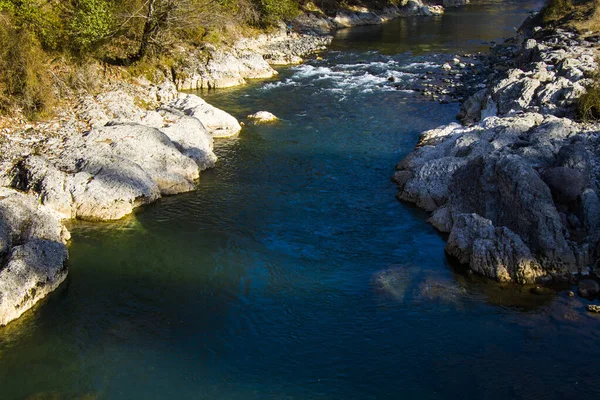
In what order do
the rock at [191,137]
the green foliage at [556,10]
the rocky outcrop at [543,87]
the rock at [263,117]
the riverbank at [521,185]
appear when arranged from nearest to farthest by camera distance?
the riverbank at [521,185] → the rock at [191,137] → the rocky outcrop at [543,87] → the rock at [263,117] → the green foliage at [556,10]

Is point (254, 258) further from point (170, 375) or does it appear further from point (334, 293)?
point (170, 375)

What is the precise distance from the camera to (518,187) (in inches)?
630

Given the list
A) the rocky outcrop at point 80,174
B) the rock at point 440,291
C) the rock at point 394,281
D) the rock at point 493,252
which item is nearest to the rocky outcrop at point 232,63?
the rocky outcrop at point 80,174

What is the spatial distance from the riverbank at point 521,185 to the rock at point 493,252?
0.03 m

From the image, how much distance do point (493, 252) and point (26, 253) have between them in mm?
12771

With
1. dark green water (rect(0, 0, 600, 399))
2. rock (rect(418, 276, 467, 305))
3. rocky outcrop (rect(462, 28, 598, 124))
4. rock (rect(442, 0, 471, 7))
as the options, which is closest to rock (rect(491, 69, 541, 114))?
rocky outcrop (rect(462, 28, 598, 124))

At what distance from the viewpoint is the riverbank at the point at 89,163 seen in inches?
571

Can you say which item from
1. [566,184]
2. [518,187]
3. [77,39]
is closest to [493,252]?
[518,187]

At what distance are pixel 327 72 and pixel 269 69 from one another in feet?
14.1

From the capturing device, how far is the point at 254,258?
16.0m

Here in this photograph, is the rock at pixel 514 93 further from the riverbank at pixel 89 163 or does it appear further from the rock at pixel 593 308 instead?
the rock at pixel 593 308

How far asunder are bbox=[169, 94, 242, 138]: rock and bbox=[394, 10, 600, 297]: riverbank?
9.10 metres

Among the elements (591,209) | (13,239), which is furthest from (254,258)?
(591,209)

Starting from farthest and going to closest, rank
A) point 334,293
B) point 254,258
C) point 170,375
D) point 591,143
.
Result: 1. point 591,143
2. point 254,258
3. point 334,293
4. point 170,375
